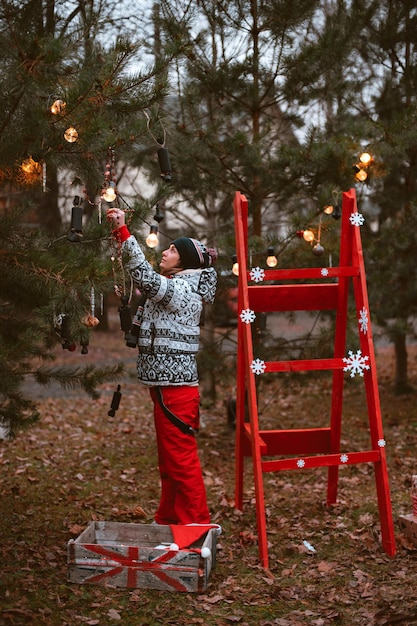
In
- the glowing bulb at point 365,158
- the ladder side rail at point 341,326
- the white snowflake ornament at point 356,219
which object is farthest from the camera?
the glowing bulb at point 365,158

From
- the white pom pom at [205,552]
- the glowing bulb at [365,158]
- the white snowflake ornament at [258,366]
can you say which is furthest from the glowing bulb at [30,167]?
the glowing bulb at [365,158]

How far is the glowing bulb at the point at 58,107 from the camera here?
352cm

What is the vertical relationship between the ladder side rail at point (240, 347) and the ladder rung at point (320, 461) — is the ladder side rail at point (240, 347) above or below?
above

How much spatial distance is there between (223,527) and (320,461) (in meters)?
1.13

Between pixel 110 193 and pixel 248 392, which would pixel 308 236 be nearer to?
pixel 248 392

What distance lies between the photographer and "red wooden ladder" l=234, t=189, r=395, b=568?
15.1 ft

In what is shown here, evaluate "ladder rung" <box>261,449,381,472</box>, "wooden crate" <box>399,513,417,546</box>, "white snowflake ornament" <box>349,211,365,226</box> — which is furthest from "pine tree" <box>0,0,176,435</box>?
"wooden crate" <box>399,513,417,546</box>

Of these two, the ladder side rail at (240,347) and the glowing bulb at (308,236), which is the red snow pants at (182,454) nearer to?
the ladder side rail at (240,347)

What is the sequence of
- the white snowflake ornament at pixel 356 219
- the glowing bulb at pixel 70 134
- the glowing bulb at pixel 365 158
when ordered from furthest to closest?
the glowing bulb at pixel 365 158, the white snowflake ornament at pixel 356 219, the glowing bulb at pixel 70 134

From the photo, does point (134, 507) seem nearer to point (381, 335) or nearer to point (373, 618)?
point (373, 618)

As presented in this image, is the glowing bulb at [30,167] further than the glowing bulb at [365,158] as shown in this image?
No

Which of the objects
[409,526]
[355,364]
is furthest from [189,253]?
[409,526]

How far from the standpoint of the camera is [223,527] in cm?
525

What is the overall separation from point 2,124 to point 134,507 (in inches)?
132
